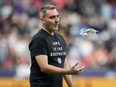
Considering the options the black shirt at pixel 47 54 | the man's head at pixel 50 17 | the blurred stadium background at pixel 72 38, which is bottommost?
the black shirt at pixel 47 54

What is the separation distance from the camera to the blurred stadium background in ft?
48.4

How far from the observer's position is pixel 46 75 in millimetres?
8281

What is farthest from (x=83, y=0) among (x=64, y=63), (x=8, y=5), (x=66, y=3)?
(x=64, y=63)

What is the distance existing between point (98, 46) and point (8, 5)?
386cm

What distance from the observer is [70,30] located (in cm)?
1606

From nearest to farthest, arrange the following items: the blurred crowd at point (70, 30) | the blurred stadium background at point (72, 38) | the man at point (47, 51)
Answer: the man at point (47, 51), the blurred stadium background at point (72, 38), the blurred crowd at point (70, 30)

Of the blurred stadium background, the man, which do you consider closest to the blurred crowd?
the blurred stadium background

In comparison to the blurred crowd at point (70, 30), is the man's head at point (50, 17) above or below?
below

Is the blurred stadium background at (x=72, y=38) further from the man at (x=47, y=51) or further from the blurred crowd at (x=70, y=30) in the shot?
the man at (x=47, y=51)

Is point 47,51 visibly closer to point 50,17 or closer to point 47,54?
point 47,54

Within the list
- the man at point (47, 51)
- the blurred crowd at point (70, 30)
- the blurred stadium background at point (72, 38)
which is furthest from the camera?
the blurred crowd at point (70, 30)

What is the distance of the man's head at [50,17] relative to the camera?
8211 millimetres

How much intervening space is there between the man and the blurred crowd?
5.40 m

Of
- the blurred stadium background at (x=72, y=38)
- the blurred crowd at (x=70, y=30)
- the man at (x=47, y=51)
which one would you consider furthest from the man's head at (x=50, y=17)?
the blurred crowd at (x=70, y=30)
